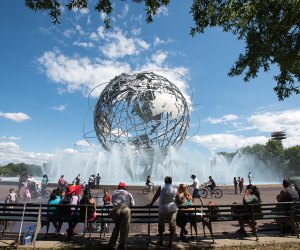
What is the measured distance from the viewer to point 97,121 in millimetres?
32844

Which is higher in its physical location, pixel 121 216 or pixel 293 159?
pixel 293 159

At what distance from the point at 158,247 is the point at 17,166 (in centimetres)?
14971

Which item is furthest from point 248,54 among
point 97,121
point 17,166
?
point 17,166

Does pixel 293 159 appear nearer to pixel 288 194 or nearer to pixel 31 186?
pixel 31 186

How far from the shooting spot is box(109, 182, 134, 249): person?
620cm

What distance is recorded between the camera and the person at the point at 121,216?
620 cm

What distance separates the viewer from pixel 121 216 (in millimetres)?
6285

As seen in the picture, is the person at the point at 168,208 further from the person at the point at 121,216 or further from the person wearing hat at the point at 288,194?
the person wearing hat at the point at 288,194

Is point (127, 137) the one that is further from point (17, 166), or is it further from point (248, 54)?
point (17, 166)

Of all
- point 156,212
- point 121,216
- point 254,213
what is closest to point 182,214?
point 156,212

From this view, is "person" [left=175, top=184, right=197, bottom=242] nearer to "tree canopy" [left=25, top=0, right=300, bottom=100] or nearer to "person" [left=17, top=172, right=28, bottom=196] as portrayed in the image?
"tree canopy" [left=25, top=0, right=300, bottom=100]

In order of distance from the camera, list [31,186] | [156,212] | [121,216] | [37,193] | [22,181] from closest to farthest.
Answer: [121,216], [156,212], [22,181], [31,186], [37,193]

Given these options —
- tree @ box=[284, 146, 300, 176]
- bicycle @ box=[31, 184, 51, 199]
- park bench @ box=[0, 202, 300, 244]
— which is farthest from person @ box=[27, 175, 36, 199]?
tree @ box=[284, 146, 300, 176]

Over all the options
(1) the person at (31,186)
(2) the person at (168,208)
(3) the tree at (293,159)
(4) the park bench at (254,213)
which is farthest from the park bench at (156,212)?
(3) the tree at (293,159)
